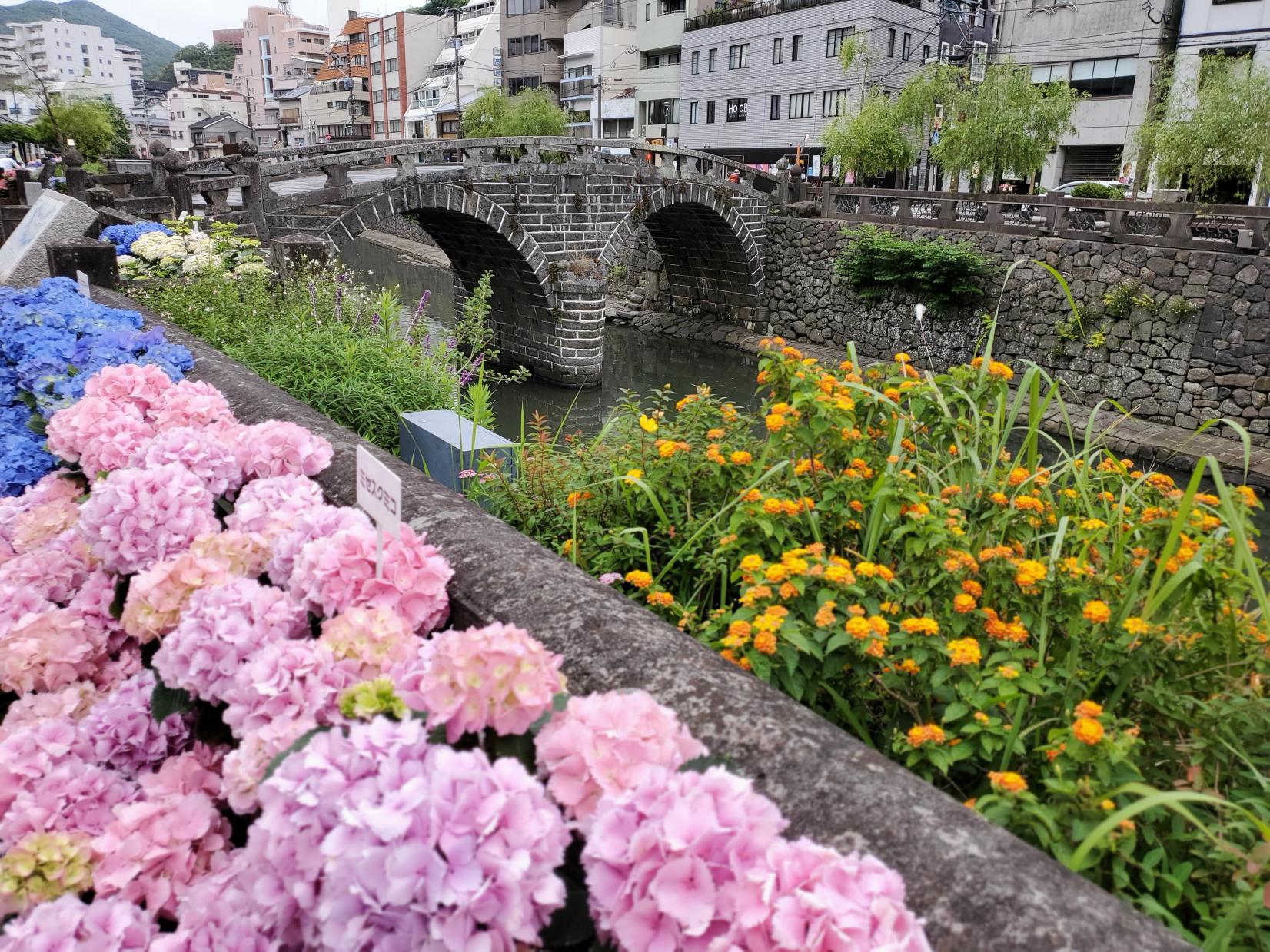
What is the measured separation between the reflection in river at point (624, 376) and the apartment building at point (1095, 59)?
12.5 meters

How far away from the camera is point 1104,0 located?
25.5 meters

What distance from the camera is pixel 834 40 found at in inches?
1159

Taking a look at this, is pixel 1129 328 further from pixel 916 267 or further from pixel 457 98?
pixel 457 98

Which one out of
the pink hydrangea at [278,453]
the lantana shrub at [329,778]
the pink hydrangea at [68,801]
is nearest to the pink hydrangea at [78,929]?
the lantana shrub at [329,778]

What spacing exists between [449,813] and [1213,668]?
66.9 inches

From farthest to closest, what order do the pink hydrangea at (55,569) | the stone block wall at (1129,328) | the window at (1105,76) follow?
1. the window at (1105,76)
2. the stone block wall at (1129,328)
3. the pink hydrangea at (55,569)

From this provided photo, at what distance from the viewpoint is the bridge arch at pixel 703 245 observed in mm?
16578

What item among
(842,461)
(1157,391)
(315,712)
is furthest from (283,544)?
(1157,391)

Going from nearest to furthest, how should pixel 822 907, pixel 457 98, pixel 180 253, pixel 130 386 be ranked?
pixel 822 907
pixel 130 386
pixel 180 253
pixel 457 98

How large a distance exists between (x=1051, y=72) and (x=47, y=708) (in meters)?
31.1

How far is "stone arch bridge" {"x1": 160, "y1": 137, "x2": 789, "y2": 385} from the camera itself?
41.5 ft

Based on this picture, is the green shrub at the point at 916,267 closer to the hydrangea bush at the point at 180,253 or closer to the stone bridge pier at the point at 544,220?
the stone bridge pier at the point at 544,220

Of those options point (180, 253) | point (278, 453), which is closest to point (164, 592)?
point (278, 453)

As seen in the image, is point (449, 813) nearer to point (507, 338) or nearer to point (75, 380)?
point (75, 380)
